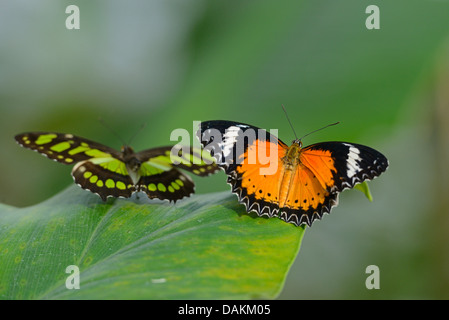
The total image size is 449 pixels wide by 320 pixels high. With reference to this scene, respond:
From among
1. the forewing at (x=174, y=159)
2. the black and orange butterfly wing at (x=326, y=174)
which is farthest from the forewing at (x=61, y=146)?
the black and orange butterfly wing at (x=326, y=174)

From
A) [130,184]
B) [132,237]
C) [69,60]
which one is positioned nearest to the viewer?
[132,237]

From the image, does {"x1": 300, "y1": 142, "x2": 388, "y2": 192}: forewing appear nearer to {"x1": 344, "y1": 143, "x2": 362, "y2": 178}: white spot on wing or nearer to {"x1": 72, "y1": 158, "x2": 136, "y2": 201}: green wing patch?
{"x1": 344, "y1": 143, "x2": 362, "y2": 178}: white spot on wing

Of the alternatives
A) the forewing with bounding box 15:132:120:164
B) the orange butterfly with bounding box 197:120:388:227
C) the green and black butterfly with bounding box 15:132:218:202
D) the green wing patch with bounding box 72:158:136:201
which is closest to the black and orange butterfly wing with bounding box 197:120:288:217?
the orange butterfly with bounding box 197:120:388:227

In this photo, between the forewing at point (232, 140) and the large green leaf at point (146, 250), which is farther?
the forewing at point (232, 140)

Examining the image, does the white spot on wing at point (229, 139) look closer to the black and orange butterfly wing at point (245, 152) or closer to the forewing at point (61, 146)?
the black and orange butterfly wing at point (245, 152)

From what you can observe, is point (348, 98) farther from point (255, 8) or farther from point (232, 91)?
point (255, 8)

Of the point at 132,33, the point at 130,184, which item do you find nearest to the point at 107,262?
the point at 130,184
